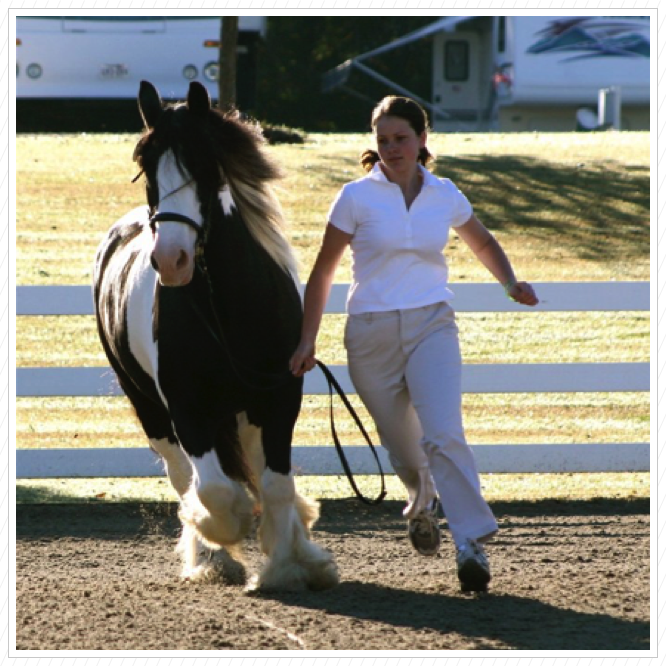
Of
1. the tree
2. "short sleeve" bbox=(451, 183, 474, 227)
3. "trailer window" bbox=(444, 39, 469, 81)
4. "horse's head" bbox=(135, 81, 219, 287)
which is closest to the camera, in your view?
"horse's head" bbox=(135, 81, 219, 287)

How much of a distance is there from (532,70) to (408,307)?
1904 centimetres

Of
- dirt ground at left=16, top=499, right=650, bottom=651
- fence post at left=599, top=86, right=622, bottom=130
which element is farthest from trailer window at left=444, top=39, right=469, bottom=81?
dirt ground at left=16, top=499, right=650, bottom=651

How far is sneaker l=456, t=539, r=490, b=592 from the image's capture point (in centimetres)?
496

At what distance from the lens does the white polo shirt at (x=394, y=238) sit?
506 cm

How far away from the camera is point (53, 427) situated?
30.5 feet

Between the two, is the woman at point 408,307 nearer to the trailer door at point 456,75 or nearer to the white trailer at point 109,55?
the white trailer at point 109,55

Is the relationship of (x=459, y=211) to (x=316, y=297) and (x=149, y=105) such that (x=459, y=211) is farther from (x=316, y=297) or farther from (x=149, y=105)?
(x=149, y=105)

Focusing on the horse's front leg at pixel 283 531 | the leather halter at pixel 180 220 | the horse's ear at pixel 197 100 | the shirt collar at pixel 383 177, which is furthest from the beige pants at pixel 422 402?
the horse's ear at pixel 197 100

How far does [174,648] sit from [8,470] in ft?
8.77

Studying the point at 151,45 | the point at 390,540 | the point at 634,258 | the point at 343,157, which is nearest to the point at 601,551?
the point at 390,540

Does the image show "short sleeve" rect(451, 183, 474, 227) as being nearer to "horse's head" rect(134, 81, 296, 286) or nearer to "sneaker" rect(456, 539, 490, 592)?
"horse's head" rect(134, 81, 296, 286)

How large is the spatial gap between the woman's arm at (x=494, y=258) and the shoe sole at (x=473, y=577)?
3.61 ft

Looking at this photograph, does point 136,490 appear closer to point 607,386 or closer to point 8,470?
point 8,470

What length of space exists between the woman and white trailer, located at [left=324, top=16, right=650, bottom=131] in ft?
55.7
